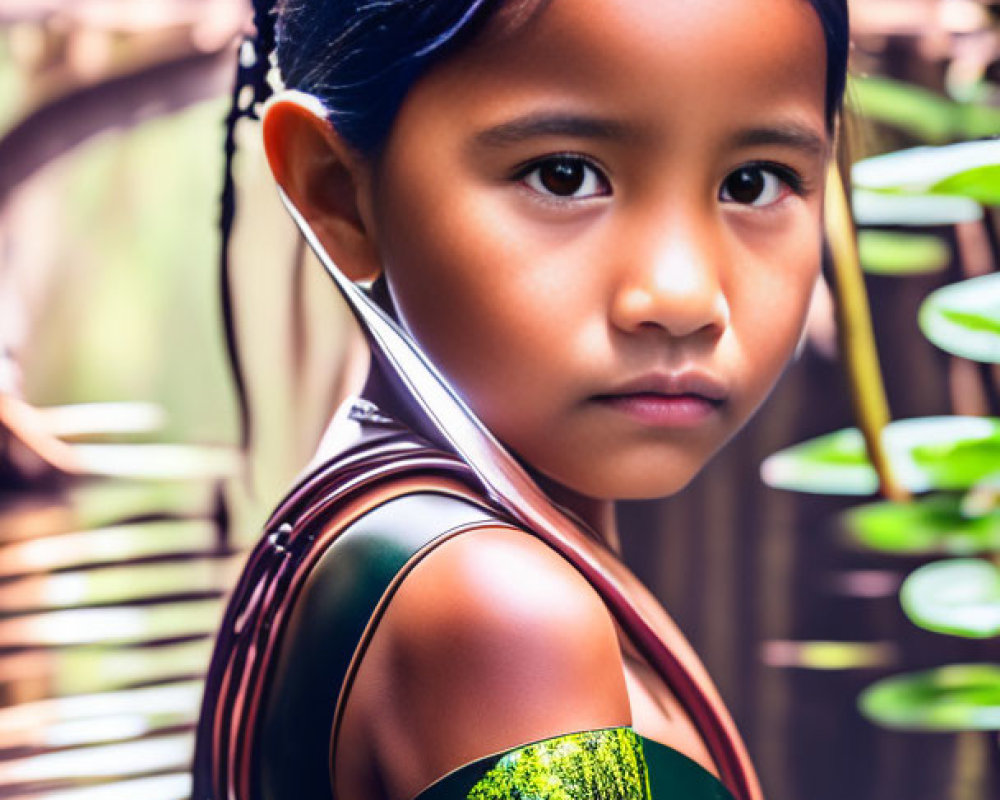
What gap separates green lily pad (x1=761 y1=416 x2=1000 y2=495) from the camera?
47.7 inches

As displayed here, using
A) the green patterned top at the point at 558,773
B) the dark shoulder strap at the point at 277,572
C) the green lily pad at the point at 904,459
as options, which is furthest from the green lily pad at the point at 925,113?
the green patterned top at the point at 558,773

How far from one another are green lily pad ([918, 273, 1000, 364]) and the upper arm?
669 millimetres

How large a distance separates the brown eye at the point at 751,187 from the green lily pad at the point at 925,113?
459 mm

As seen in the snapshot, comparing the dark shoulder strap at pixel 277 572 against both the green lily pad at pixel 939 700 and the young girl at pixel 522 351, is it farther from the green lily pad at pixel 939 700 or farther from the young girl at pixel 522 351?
the green lily pad at pixel 939 700

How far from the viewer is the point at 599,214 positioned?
0.74m

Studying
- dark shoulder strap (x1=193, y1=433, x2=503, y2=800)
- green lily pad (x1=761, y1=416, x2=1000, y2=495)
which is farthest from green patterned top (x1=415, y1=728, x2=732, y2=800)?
green lily pad (x1=761, y1=416, x2=1000, y2=495)

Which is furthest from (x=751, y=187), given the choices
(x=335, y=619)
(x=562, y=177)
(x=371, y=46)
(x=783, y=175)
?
(x=335, y=619)

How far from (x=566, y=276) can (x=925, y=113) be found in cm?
65

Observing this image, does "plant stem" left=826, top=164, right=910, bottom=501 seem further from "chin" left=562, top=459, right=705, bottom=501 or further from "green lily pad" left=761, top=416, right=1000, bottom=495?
"chin" left=562, top=459, right=705, bottom=501

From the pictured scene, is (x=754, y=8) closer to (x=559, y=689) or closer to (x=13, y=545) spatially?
(x=559, y=689)

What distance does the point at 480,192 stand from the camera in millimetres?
729

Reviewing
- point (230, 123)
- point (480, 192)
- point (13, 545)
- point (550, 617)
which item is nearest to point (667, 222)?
point (480, 192)

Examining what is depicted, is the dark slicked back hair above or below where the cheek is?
above

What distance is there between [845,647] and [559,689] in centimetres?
66
